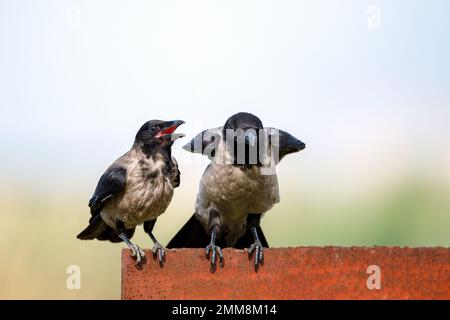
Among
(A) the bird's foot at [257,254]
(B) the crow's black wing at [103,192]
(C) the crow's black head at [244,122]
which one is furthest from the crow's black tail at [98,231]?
(A) the bird's foot at [257,254]

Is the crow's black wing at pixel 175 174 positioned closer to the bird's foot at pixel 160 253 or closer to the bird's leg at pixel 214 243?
the bird's leg at pixel 214 243

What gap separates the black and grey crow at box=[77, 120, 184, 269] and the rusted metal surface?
3.73 feet

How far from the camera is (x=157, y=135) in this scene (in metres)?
6.73

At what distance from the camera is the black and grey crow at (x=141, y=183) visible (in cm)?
649

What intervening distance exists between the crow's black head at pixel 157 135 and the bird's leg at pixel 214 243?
0.70 m

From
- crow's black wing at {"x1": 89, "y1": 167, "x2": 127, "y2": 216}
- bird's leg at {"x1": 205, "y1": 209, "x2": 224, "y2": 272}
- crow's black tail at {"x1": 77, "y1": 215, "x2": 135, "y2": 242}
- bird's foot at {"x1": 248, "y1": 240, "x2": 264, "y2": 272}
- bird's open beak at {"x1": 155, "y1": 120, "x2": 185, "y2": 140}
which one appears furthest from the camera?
crow's black tail at {"x1": 77, "y1": 215, "x2": 135, "y2": 242}

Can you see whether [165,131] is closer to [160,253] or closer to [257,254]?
[160,253]

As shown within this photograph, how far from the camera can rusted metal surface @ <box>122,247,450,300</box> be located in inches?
187

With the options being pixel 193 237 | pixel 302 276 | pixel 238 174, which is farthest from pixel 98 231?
pixel 302 276

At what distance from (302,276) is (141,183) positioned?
199 cm

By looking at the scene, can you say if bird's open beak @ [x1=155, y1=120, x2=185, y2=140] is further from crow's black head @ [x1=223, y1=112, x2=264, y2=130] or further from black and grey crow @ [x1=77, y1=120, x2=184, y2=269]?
crow's black head @ [x1=223, y1=112, x2=264, y2=130]

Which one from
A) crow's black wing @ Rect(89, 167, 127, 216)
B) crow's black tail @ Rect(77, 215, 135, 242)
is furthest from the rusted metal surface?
crow's black tail @ Rect(77, 215, 135, 242)
